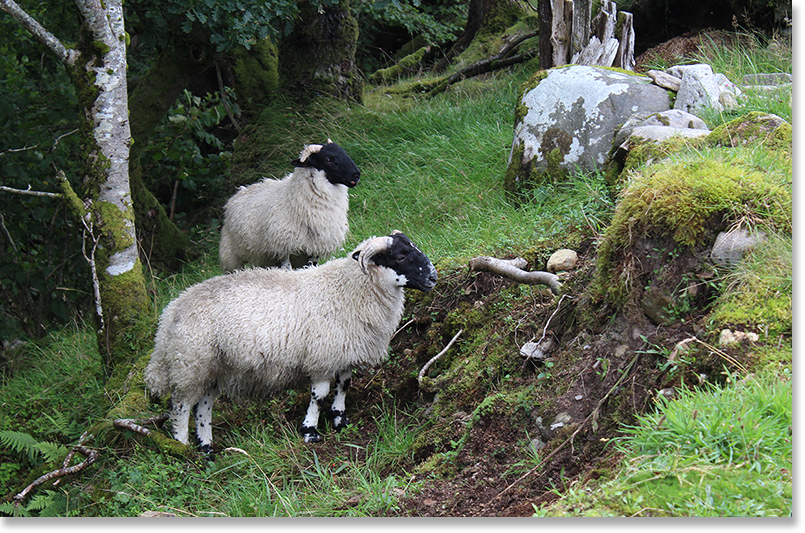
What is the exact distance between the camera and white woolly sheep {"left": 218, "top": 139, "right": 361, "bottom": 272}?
559 cm

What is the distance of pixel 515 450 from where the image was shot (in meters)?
3.47

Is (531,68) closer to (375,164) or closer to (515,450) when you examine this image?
(375,164)

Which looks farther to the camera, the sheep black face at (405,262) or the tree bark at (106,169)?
the tree bark at (106,169)

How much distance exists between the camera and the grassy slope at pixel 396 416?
247 cm

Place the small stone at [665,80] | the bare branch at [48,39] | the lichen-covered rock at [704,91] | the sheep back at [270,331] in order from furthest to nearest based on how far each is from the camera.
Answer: the small stone at [665,80], the lichen-covered rock at [704,91], the bare branch at [48,39], the sheep back at [270,331]

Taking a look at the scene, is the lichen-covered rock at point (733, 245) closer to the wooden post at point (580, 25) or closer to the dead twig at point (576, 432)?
the dead twig at point (576, 432)

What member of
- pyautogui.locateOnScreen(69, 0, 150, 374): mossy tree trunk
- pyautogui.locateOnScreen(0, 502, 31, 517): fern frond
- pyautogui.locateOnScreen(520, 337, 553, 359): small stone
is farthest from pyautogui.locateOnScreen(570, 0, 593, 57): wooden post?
pyautogui.locateOnScreen(0, 502, 31, 517): fern frond

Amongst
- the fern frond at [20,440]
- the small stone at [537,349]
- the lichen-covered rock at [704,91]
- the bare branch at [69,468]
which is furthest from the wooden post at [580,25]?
the fern frond at [20,440]

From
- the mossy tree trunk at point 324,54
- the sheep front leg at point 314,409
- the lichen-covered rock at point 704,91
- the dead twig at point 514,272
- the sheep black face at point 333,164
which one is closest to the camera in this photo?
the dead twig at point 514,272

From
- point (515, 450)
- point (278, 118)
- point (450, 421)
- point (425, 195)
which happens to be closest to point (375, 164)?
point (425, 195)

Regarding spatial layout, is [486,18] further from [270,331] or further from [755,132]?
[270,331]

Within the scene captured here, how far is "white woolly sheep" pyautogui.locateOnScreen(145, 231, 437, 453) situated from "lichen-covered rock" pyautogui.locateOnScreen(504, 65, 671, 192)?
204 cm

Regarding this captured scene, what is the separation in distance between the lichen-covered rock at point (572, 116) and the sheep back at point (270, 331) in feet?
7.09

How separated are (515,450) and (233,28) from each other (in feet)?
16.3
